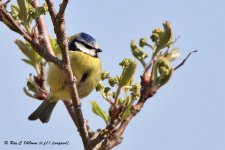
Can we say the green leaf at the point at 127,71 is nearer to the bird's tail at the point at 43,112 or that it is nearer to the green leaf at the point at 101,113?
the green leaf at the point at 101,113

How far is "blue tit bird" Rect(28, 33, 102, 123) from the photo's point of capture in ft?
16.3

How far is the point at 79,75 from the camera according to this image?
5.13 m

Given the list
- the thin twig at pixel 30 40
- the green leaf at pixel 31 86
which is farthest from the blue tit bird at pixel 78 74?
the thin twig at pixel 30 40

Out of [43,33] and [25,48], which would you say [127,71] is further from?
[43,33]

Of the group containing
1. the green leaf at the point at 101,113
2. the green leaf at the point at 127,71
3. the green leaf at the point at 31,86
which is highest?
the green leaf at the point at 127,71

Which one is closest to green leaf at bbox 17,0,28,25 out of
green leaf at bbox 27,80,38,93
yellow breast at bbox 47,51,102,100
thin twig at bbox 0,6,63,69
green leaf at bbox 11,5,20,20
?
green leaf at bbox 11,5,20,20

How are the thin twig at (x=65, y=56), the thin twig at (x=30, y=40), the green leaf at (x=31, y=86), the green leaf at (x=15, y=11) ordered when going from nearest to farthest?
1. the thin twig at (x=65, y=56)
2. the thin twig at (x=30, y=40)
3. the green leaf at (x=15, y=11)
4. the green leaf at (x=31, y=86)

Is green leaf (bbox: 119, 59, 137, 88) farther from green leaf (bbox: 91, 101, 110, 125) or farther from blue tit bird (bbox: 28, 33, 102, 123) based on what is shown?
blue tit bird (bbox: 28, 33, 102, 123)

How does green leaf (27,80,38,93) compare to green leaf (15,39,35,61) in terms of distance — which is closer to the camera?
green leaf (15,39,35,61)

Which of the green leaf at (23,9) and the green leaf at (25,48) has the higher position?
the green leaf at (23,9)

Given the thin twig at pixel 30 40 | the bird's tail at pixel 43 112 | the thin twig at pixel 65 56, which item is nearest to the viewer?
the thin twig at pixel 65 56

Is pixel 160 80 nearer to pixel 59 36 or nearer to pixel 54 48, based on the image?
pixel 59 36

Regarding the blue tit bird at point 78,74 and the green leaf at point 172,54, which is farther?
the blue tit bird at point 78,74

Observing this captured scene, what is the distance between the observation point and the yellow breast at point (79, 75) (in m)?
4.96
